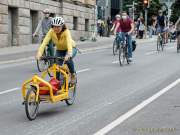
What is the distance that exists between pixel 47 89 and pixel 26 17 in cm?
2418

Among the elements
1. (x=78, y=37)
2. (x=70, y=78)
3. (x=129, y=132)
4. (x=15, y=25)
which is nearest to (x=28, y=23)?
(x=15, y=25)

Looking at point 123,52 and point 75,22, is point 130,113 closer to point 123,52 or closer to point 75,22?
point 123,52

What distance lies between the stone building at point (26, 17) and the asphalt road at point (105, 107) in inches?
514

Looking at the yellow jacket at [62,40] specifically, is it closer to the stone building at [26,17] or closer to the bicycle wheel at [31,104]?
the bicycle wheel at [31,104]

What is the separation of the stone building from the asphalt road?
1306 cm

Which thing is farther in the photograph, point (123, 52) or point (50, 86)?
point (123, 52)

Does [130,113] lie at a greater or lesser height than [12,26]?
lesser

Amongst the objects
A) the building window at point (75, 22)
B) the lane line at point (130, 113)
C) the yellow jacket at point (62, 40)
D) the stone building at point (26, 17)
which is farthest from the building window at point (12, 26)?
the yellow jacket at point (62, 40)

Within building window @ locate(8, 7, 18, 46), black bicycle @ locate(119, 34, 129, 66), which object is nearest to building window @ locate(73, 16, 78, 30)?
building window @ locate(8, 7, 18, 46)

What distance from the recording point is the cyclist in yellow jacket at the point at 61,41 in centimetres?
1066

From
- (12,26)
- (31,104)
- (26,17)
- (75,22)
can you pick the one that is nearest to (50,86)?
(31,104)

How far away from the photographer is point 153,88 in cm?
1377

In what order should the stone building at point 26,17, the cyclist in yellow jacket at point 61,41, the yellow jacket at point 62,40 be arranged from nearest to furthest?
the cyclist in yellow jacket at point 61,41, the yellow jacket at point 62,40, the stone building at point 26,17

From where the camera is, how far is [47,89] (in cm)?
1009
